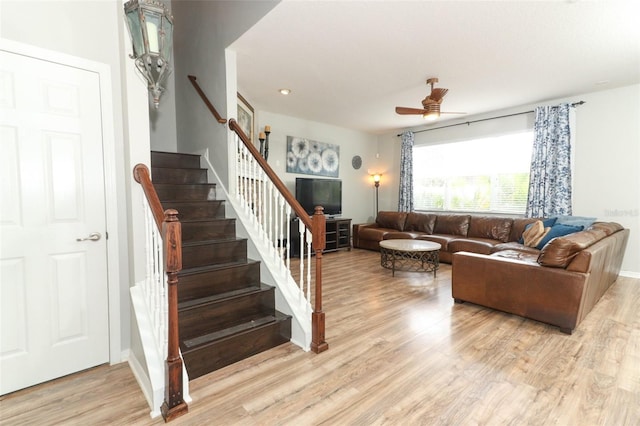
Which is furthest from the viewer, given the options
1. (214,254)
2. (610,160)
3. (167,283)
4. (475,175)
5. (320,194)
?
(320,194)

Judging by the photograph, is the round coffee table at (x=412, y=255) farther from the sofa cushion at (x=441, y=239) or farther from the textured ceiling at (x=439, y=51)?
the textured ceiling at (x=439, y=51)

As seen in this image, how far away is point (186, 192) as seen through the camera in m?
3.07

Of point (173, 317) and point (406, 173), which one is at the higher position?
point (406, 173)

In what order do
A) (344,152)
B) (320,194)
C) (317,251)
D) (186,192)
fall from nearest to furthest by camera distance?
(317,251) < (186,192) < (320,194) < (344,152)

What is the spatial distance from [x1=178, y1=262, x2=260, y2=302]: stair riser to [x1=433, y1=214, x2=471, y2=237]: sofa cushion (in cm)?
444

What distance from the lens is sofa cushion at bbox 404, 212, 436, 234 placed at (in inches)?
239

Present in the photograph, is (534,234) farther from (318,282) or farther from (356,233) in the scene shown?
(318,282)

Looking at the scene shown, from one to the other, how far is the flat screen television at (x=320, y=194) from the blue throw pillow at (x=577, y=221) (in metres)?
3.86

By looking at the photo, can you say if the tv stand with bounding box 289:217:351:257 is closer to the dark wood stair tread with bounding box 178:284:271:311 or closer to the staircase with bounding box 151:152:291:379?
the staircase with bounding box 151:152:291:379

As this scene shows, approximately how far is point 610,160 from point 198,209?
5873mm

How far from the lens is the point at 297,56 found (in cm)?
333

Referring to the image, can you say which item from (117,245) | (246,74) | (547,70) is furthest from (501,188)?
(117,245)

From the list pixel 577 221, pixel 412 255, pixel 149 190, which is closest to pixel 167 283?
pixel 149 190

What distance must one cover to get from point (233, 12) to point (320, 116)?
3109mm
